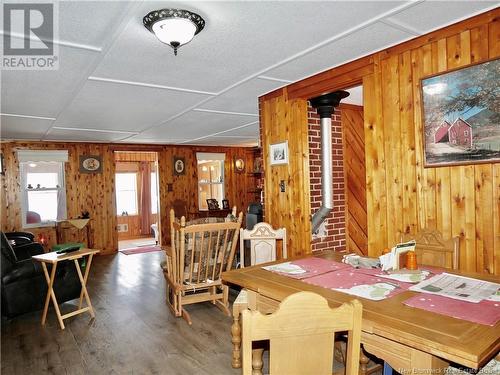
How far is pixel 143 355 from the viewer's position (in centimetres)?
263

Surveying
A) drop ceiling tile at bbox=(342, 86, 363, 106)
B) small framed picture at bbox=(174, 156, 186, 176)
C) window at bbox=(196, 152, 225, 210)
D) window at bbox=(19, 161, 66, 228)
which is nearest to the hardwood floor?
drop ceiling tile at bbox=(342, 86, 363, 106)

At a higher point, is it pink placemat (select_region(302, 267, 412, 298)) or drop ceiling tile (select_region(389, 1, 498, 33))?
drop ceiling tile (select_region(389, 1, 498, 33))

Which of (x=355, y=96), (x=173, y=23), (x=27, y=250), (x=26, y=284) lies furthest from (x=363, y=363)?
(x=27, y=250)

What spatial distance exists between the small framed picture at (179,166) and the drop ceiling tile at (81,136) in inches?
61.8

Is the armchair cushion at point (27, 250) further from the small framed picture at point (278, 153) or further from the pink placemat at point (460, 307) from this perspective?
the pink placemat at point (460, 307)

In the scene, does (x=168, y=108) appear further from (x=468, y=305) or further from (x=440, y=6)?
(x=468, y=305)

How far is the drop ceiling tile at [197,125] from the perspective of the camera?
16.0 ft

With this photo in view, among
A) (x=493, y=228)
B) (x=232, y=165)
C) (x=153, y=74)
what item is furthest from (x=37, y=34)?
(x=232, y=165)

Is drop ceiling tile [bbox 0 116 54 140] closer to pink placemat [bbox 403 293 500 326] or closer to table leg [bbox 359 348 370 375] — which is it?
table leg [bbox 359 348 370 375]

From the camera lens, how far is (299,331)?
1.03 m

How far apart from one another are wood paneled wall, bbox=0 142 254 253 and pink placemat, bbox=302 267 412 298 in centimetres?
635

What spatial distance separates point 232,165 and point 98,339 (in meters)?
6.33
